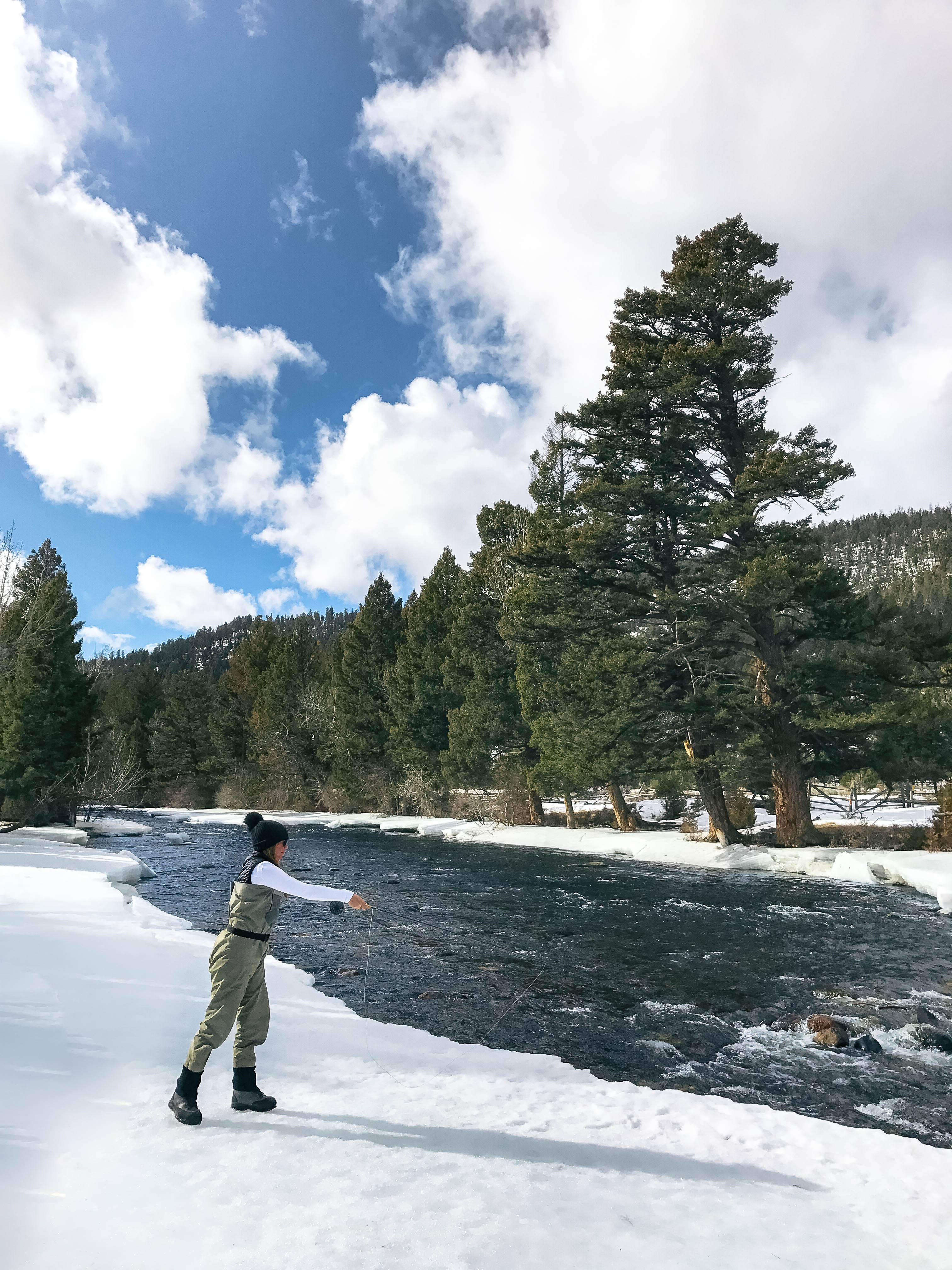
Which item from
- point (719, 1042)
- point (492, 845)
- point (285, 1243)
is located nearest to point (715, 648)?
point (492, 845)

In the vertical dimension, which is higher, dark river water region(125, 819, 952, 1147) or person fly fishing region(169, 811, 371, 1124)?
person fly fishing region(169, 811, 371, 1124)

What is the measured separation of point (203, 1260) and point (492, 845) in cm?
3002

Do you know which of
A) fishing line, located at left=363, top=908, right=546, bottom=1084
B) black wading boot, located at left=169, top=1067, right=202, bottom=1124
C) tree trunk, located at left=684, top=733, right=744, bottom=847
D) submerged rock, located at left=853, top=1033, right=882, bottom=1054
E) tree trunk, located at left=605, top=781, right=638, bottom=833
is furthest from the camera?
tree trunk, located at left=605, top=781, right=638, bottom=833

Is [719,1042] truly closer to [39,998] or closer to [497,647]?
[39,998]

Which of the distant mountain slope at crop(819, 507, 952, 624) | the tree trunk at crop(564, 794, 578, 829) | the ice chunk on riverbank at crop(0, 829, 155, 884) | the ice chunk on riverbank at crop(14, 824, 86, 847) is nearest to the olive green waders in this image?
the ice chunk on riverbank at crop(0, 829, 155, 884)

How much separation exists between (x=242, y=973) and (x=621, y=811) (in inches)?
1169

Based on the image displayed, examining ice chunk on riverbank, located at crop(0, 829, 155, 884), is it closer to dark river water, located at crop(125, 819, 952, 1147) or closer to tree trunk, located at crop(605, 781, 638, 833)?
dark river water, located at crop(125, 819, 952, 1147)

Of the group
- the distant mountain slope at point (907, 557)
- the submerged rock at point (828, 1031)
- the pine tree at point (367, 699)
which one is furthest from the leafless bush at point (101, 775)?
the distant mountain slope at point (907, 557)

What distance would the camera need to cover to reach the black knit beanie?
17.6 ft

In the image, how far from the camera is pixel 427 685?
156 ft

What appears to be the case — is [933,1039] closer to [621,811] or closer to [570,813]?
[621,811]

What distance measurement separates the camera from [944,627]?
22594 millimetres

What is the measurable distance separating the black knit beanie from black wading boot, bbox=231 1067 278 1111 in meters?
1.57

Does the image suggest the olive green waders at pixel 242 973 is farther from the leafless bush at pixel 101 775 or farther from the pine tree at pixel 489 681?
the leafless bush at pixel 101 775
